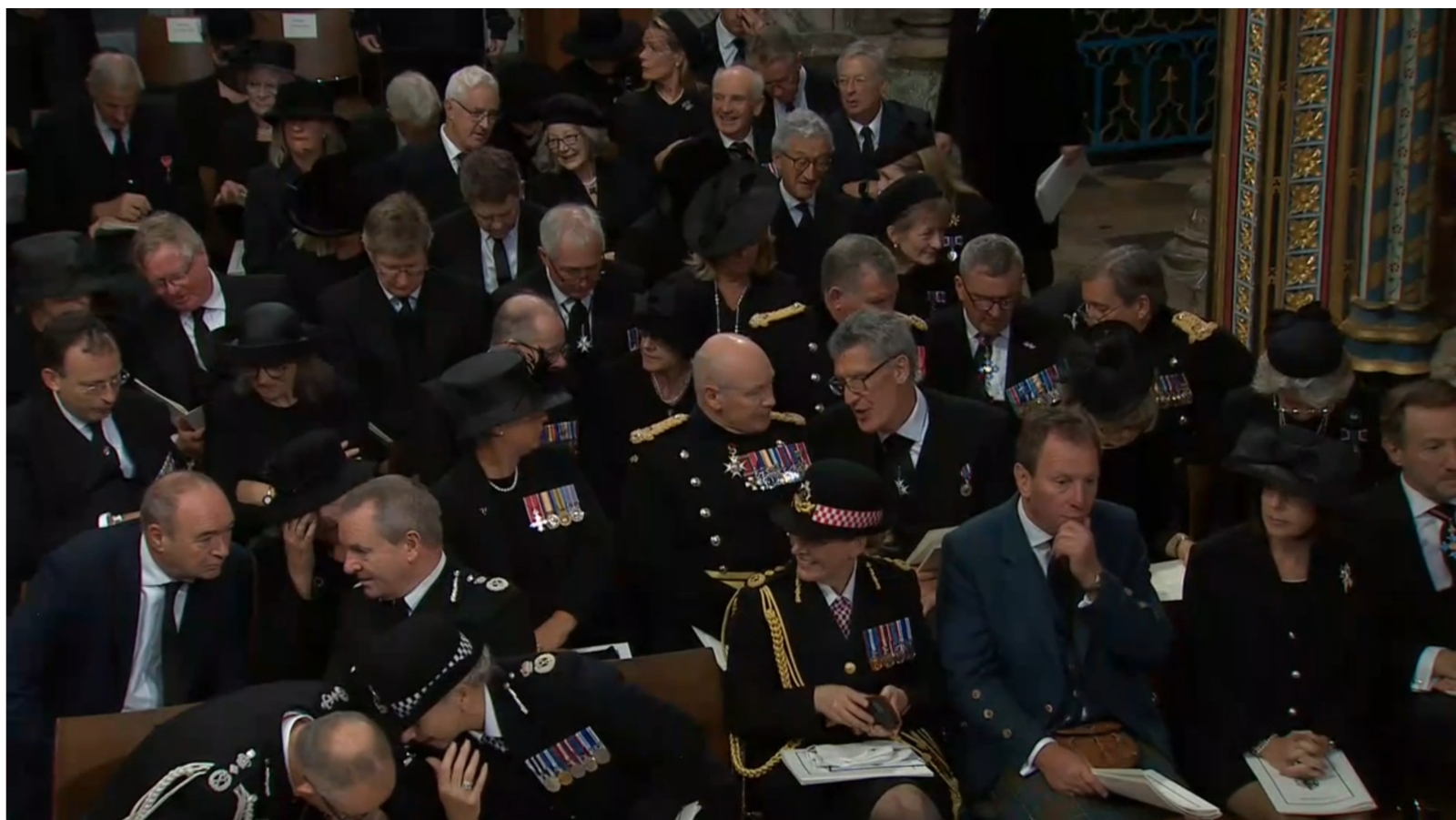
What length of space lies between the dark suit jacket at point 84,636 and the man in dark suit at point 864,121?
3.88 m

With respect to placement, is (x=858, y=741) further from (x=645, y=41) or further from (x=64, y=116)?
(x=64, y=116)

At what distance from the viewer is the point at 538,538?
227 inches

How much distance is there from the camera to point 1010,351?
651 cm

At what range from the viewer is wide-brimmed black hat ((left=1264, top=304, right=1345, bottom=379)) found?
600 cm

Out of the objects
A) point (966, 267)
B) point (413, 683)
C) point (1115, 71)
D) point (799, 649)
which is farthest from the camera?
point (1115, 71)

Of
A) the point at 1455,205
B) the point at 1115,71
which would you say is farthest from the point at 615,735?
the point at 1115,71

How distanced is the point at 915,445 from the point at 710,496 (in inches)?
24.0

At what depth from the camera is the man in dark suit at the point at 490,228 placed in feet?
24.5

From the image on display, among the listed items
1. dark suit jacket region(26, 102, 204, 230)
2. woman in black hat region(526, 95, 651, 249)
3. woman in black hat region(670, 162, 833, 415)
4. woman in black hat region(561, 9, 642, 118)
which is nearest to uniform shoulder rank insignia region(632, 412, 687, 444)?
woman in black hat region(670, 162, 833, 415)

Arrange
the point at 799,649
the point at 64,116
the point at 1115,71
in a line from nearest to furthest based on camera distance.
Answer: the point at 799,649
the point at 64,116
the point at 1115,71

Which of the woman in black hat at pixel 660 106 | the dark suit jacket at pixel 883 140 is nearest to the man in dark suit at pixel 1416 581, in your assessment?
the dark suit jacket at pixel 883 140

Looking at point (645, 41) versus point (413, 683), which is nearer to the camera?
point (413, 683)

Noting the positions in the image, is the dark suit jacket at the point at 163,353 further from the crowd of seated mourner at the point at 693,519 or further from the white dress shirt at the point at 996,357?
the white dress shirt at the point at 996,357

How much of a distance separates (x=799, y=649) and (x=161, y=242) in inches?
116
